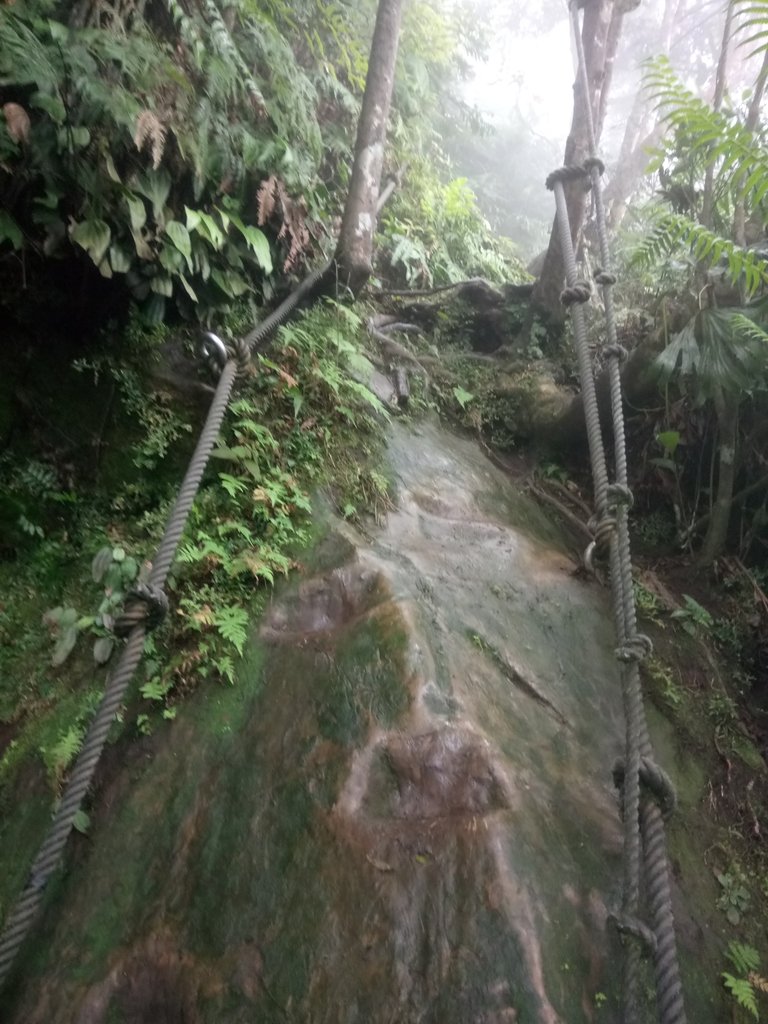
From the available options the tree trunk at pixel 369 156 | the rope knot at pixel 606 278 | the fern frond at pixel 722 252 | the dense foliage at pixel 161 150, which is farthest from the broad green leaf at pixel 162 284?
the fern frond at pixel 722 252

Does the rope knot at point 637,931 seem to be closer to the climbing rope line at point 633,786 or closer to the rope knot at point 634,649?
the climbing rope line at point 633,786

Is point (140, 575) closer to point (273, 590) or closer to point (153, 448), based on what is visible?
point (273, 590)

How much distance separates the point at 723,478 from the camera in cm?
407

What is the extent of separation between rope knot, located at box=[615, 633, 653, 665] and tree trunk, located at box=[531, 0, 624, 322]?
3.96 m

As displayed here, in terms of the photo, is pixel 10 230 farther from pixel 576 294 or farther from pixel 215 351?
pixel 576 294

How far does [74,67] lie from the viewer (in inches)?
122

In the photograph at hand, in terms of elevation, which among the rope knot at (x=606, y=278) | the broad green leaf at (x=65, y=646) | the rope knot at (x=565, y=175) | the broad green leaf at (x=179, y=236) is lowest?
the broad green leaf at (x=65, y=646)

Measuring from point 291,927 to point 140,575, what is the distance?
1723mm

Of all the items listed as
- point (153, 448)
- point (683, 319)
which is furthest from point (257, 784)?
point (683, 319)

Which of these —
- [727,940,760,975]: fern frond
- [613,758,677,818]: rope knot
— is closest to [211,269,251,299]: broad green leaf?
[613,758,677,818]: rope knot

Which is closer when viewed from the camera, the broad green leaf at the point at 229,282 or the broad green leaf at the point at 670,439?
the broad green leaf at the point at 229,282

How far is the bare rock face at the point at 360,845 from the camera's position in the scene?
1.94 m

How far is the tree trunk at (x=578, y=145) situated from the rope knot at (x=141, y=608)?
15.0 ft

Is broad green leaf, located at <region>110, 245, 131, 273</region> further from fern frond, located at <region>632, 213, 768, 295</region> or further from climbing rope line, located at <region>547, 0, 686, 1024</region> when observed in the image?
fern frond, located at <region>632, 213, 768, 295</region>
